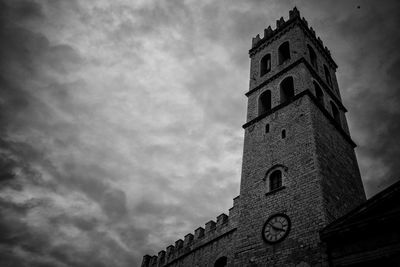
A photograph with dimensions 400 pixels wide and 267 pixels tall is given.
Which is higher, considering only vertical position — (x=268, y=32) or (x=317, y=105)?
(x=268, y=32)

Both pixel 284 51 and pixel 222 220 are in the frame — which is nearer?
pixel 222 220

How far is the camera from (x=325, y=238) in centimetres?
1200

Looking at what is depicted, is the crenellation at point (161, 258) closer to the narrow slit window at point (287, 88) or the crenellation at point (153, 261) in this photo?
the crenellation at point (153, 261)

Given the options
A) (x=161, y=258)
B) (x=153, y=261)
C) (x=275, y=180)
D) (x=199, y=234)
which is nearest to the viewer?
(x=275, y=180)

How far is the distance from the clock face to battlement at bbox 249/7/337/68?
17.5m

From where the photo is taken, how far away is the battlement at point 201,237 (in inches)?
739

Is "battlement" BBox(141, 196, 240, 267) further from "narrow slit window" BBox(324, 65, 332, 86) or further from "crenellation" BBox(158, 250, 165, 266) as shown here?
"narrow slit window" BBox(324, 65, 332, 86)

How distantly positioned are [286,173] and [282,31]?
1540cm

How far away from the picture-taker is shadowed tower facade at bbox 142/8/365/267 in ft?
44.4

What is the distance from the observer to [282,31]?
2655 centimetres

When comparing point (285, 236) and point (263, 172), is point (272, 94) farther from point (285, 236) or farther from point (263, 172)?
point (285, 236)

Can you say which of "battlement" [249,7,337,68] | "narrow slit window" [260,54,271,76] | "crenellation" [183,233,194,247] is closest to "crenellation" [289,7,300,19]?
"battlement" [249,7,337,68]

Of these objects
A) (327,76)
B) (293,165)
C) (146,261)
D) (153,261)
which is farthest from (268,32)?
(146,261)

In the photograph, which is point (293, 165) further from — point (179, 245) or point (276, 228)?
point (179, 245)
